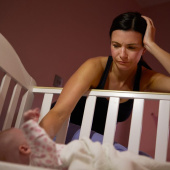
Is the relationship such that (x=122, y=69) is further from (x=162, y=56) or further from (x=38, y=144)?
(x=38, y=144)

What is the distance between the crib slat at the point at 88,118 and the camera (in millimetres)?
1019

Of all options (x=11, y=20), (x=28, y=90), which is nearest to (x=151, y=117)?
(x=28, y=90)

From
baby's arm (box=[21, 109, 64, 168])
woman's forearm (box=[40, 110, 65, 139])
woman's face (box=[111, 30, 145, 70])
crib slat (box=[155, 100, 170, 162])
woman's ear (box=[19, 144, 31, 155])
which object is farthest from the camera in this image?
woman's face (box=[111, 30, 145, 70])


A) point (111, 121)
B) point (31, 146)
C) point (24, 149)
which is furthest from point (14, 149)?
point (111, 121)

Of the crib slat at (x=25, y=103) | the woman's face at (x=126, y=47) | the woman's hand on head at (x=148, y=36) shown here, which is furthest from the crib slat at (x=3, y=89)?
the woman's hand on head at (x=148, y=36)

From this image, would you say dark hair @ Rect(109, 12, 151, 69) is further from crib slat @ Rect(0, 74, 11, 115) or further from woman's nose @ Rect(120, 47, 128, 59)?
crib slat @ Rect(0, 74, 11, 115)

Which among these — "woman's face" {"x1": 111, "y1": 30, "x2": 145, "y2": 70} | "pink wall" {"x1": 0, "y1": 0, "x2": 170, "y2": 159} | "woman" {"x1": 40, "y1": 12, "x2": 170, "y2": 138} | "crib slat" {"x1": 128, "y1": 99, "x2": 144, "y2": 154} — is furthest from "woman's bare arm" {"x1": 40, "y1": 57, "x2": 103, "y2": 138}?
"pink wall" {"x1": 0, "y1": 0, "x2": 170, "y2": 159}

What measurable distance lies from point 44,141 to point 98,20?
1773 millimetres

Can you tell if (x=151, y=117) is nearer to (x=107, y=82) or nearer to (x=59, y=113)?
(x=107, y=82)

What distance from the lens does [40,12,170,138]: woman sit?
96cm

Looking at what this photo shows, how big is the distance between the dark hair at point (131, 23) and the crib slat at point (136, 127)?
0.33 m

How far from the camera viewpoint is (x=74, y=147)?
0.52m

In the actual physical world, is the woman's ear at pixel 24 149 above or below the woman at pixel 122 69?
below

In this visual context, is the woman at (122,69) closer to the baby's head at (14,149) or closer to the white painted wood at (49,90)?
the white painted wood at (49,90)
